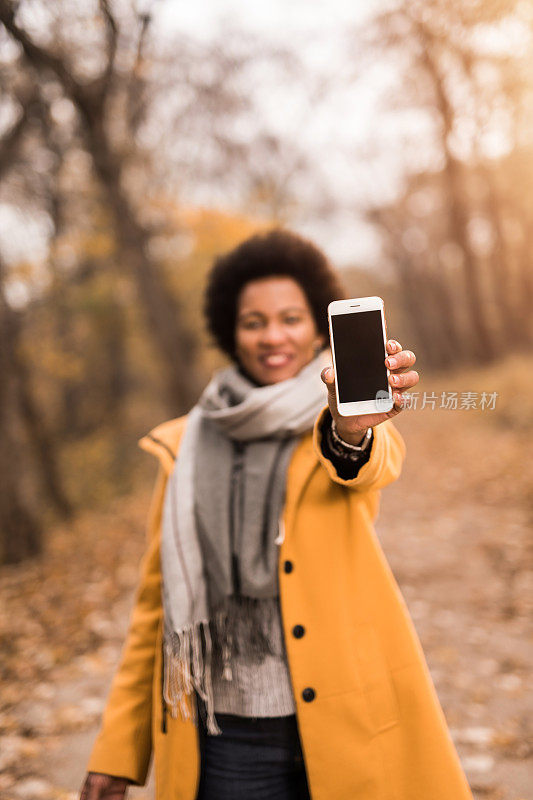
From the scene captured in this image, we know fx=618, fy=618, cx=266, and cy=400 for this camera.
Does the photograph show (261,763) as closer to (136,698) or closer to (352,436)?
(136,698)

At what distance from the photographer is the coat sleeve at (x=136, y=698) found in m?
1.95

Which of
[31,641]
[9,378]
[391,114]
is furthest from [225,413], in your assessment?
[391,114]

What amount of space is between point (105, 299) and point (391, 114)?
25.3 feet

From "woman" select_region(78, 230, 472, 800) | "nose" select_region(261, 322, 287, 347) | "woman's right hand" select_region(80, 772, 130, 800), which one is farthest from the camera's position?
"nose" select_region(261, 322, 287, 347)

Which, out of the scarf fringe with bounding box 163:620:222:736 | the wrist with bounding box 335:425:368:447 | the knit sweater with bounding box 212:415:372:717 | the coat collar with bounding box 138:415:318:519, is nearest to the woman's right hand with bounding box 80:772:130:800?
the scarf fringe with bounding box 163:620:222:736

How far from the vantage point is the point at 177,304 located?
549 inches

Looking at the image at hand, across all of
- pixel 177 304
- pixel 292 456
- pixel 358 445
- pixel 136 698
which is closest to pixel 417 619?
pixel 136 698

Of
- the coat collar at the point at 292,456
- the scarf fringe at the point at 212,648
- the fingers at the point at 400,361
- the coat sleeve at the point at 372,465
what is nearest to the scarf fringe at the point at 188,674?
the scarf fringe at the point at 212,648

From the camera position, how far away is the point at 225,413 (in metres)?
2.00

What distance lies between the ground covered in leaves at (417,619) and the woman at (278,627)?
523 millimetres

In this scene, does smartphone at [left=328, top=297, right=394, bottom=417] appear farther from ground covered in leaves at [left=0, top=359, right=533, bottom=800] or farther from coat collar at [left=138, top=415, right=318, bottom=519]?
ground covered in leaves at [left=0, top=359, right=533, bottom=800]

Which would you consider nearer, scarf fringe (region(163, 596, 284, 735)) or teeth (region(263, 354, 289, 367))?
scarf fringe (region(163, 596, 284, 735))

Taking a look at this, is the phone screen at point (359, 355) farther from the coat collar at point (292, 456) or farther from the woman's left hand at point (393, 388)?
the coat collar at point (292, 456)

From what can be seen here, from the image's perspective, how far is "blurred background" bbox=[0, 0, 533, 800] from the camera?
4.09m
